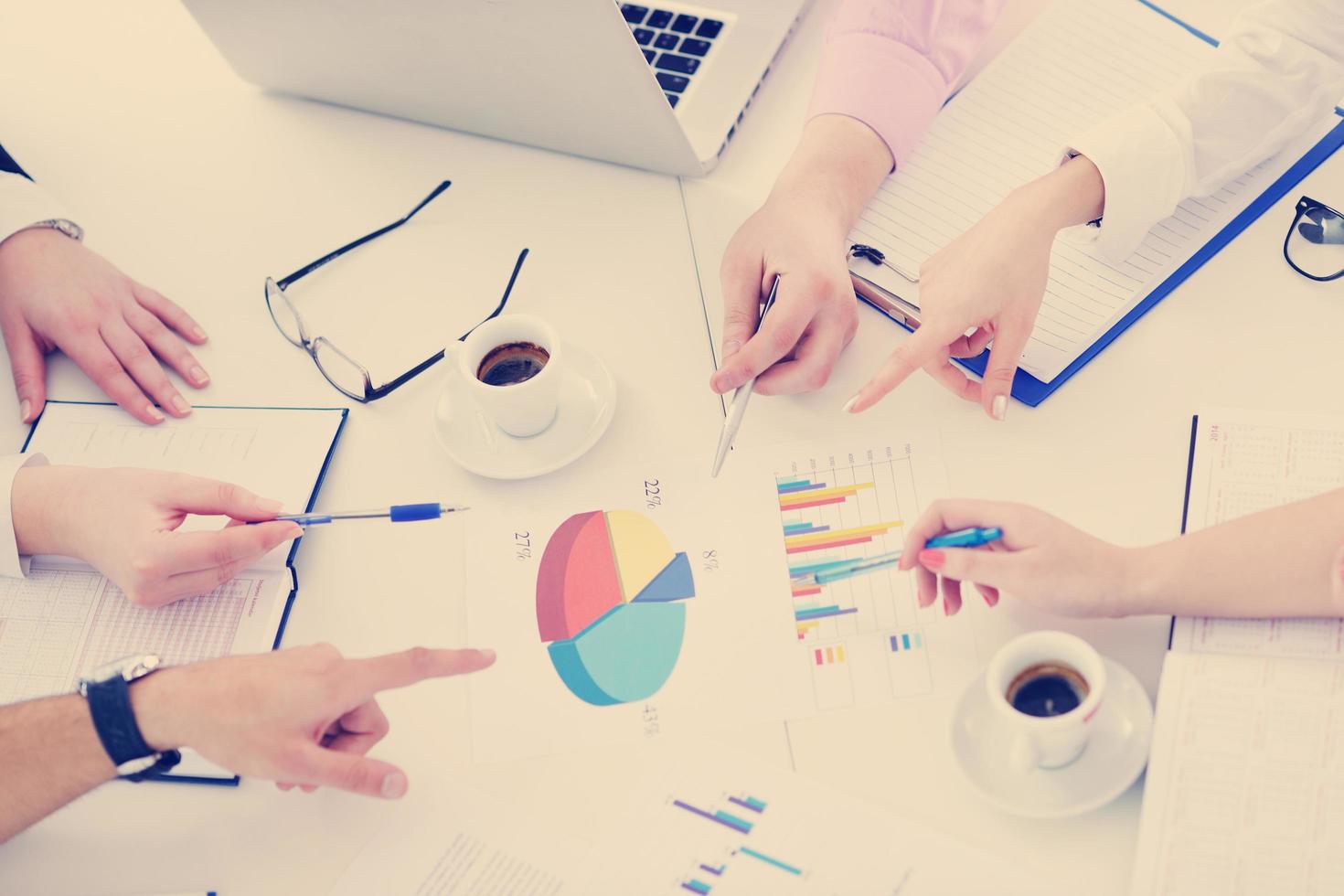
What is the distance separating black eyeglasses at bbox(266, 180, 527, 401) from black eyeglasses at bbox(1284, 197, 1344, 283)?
80 cm

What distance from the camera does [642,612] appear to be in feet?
Result: 3.26

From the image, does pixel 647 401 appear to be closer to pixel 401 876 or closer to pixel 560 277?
pixel 560 277

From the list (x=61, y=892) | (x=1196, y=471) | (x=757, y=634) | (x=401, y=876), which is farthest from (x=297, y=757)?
(x=1196, y=471)

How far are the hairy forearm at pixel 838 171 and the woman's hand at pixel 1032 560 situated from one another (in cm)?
36

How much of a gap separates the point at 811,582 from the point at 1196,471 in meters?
0.36

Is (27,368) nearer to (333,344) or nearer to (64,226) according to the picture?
(64,226)

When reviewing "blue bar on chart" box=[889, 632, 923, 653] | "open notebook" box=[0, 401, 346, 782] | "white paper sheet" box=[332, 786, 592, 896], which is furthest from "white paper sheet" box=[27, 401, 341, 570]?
"blue bar on chart" box=[889, 632, 923, 653]

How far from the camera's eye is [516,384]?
1.04m

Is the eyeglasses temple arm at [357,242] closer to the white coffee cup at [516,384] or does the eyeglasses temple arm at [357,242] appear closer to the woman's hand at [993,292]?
the white coffee cup at [516,384]

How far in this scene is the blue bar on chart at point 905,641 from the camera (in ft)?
3.11

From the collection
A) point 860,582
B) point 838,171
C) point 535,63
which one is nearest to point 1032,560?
point 860,582

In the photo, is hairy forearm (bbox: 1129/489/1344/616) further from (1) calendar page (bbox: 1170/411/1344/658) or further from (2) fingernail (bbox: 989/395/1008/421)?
(2) fingernail (bbox: 989/395/1008/421)

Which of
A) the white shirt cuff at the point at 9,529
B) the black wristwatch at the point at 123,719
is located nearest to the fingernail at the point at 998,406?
the black wristwatch at the point at 123,719

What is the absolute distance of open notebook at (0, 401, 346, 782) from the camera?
1008 mm
